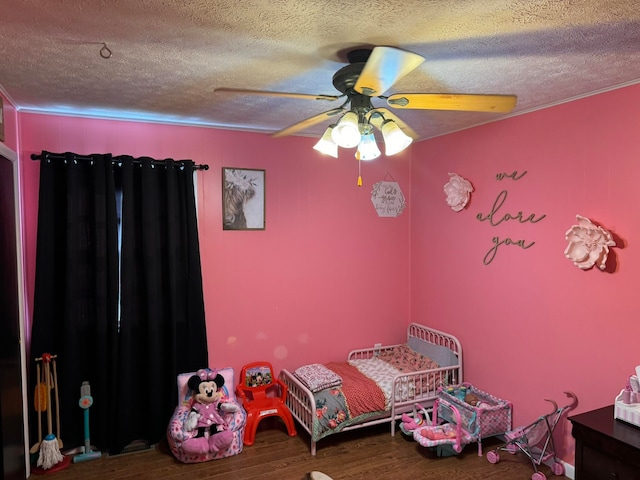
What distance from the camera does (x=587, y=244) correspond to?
276 centimetres

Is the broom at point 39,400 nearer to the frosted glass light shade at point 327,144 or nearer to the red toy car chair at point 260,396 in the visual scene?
the red toy car chair at point 260,396

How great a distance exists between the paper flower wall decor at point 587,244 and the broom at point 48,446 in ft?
11.6

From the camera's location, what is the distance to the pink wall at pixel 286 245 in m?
A: 3.34

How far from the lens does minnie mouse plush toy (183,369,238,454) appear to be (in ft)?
10.1

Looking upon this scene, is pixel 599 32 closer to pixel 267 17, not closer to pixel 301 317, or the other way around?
pixel 267 17

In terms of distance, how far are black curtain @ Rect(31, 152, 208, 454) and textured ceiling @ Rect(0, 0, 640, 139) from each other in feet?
1.93

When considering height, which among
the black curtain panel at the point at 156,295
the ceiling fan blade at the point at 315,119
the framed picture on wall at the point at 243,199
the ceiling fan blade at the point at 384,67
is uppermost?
the ceiling fan blade at the point at 384,67

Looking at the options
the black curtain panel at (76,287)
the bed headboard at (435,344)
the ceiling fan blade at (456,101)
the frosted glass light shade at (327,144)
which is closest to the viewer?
the ceiling fan blade at (456,101)

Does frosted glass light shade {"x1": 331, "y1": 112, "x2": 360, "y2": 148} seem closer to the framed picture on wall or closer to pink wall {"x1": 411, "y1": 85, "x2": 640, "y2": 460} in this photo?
pink wall {"x1": 411, "y1": 85, "x2": 640, "y2": 460}

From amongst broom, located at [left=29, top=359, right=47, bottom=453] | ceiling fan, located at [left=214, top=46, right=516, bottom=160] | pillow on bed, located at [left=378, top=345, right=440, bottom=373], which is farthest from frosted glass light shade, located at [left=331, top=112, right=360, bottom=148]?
broom, located at [left=29, top=359, right=47, bottom=453]

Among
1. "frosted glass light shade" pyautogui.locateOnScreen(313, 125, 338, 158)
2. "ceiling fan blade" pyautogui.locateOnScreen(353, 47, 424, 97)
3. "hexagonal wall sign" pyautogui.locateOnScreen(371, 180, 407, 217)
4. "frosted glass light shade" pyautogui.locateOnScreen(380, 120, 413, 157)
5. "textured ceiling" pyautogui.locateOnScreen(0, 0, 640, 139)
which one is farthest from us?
"hexagonal wall sign" pyautogui.locateOnScreen(371, 180, 407, 217)

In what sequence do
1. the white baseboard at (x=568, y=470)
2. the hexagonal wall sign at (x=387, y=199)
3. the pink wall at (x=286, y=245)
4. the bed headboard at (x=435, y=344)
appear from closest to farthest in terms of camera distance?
the white baseboard at (x=568, y=470) < the pink wall at (x=286, y=245) < the bed headboard at (x=435, y=344) < the hexagonal wall sign at (x=387, y=199)

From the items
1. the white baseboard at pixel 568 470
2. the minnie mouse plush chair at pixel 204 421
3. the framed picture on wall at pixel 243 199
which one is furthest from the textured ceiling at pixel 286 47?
the white baseboard at pixel 568 470

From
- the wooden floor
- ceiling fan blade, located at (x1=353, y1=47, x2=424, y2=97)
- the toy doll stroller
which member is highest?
ceiling fan blade, located at (x1=353, y1=47, x2=424, y2=97)
